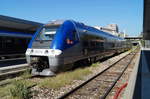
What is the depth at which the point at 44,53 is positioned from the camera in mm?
9609

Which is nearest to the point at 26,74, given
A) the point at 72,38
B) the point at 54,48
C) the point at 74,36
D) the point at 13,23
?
the point at 54,48

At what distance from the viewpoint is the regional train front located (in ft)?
30.7

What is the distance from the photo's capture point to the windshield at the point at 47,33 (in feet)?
33.9

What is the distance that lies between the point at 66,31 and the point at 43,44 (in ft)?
4.48

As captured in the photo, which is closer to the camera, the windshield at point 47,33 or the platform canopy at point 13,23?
the windshield at point 47,33

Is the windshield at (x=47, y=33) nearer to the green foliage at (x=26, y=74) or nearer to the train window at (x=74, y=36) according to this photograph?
the train window at (x=74, y=36)

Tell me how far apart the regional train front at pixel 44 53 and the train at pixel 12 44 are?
8.25 m

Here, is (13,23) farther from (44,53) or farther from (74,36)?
(44,53)

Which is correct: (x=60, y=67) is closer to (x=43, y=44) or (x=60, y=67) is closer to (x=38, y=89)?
(x=43, y=44)

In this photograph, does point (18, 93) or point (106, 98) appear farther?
point (106, 98)

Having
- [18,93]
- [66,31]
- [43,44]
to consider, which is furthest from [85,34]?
[18,93]

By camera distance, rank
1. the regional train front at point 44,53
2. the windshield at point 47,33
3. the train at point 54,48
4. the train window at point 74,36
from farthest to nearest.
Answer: the train window at point 74,36 → the windshield at point 47,33 → the train at point 54,48 → the regional train front at point 44,53

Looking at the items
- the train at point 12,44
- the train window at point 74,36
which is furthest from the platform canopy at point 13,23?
the train window at point 74,36

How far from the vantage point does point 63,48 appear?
32.1ft
